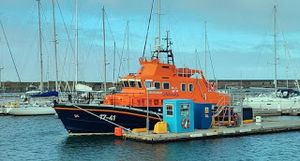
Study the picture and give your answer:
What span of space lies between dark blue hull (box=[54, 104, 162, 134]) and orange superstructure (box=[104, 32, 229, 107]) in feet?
2.65

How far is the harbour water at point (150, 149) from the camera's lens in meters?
18.0

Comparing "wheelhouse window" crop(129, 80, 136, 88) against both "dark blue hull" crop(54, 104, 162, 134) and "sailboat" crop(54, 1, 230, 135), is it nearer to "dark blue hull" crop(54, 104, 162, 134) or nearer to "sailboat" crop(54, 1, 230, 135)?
"sailboat" crop(54, 1, 230, 135)

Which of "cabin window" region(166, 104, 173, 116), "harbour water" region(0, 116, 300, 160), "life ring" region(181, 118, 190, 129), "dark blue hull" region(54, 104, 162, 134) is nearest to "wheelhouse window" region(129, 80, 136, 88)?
"dark blue hull" region(54, 104, 162, 134)

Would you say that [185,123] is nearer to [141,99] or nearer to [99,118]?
[141,99]

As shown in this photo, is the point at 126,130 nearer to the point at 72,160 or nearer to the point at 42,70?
the point at 72,160

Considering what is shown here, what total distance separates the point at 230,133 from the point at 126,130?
259 inches

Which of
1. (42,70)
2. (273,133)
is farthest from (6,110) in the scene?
(273,133)

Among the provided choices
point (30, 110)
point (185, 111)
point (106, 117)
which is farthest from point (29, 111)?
point (185, 111)

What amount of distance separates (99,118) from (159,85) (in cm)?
447

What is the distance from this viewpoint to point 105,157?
58.7ft

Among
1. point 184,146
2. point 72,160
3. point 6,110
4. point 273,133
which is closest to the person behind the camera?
point 72,160

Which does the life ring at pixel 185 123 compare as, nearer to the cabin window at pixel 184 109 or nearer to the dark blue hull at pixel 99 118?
the cabin window at pixel 184 109

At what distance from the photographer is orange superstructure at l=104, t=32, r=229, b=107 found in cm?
2347

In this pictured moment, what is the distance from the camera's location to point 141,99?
23.2 meters
